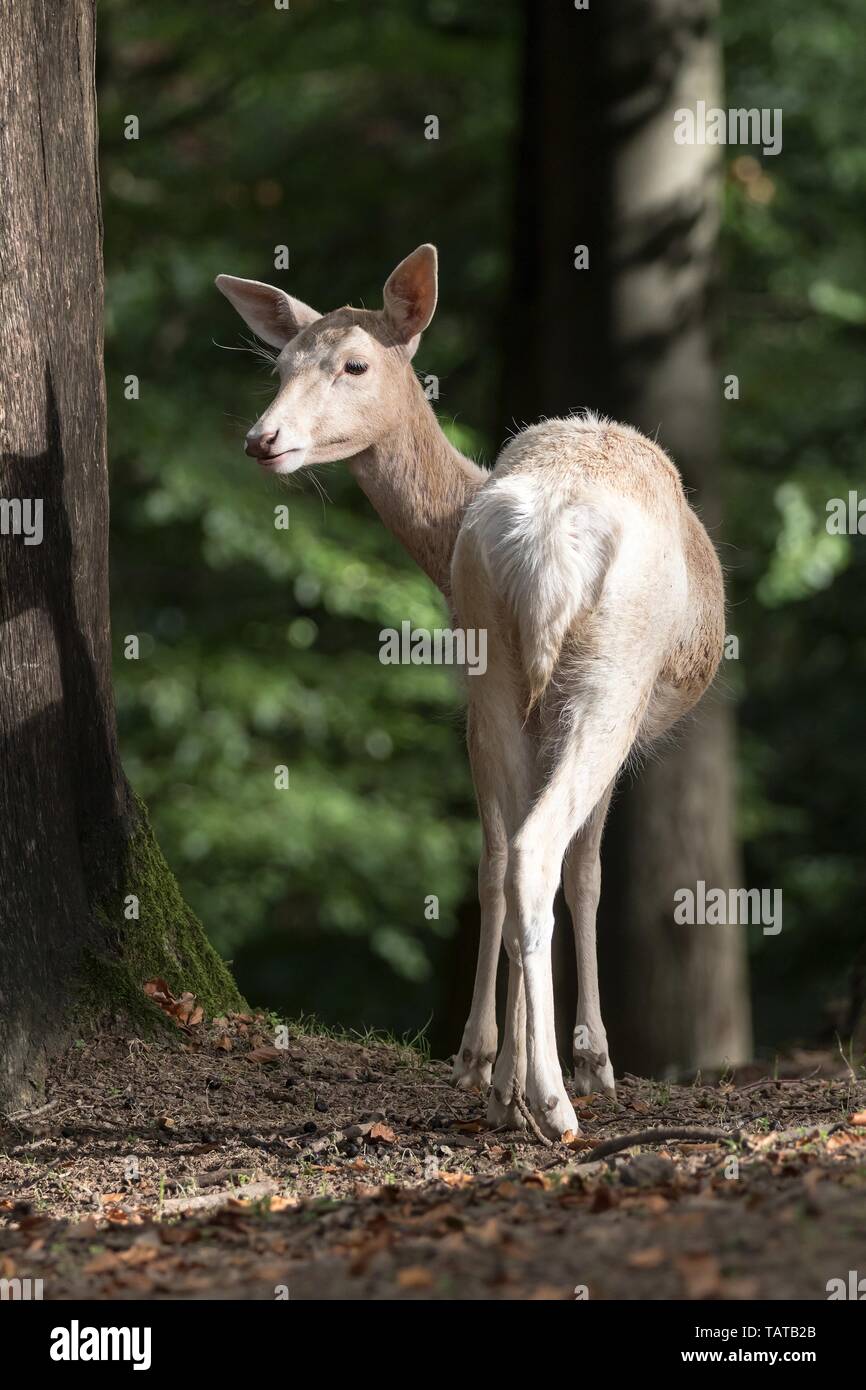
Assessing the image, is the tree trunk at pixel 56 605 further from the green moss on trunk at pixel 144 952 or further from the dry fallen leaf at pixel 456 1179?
the dry fallen leaf at pixel 456 1179

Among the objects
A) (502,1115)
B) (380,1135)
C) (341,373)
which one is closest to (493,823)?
(502,1115)

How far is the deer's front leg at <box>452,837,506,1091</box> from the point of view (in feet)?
22.0

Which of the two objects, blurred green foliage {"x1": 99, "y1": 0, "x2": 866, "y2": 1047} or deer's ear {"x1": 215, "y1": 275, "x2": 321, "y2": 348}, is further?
blurred green foliage {"x1": 99, "y1": 0, "x2": 866, "y2": 1047}

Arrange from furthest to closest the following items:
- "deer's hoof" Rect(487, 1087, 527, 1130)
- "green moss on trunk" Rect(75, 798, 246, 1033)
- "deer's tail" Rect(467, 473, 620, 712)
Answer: "green moss on trunk" Rect(75, 798, 246, 1033)
"deer's hoof" Rect(487, 1087, 527, 1130)
"deer's tail" Rect(467, 473, 620, 712)

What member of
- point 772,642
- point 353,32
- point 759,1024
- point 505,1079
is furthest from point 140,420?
point 759,1024

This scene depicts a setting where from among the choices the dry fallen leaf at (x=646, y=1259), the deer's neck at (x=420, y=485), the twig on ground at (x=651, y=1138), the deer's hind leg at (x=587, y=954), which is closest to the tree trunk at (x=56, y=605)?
the deer's neck at (x=420, y=485)

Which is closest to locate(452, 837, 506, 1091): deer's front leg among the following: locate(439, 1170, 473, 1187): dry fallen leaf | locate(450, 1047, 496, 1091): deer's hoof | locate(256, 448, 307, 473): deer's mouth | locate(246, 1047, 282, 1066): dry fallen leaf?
locate(450, 1047, 496, 1091): deer's hoof

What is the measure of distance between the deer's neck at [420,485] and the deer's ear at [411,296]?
261 millimetres

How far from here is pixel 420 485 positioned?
709 centimetres

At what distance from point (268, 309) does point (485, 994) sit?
3005 millimetres

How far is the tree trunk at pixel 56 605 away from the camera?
20.1 ft

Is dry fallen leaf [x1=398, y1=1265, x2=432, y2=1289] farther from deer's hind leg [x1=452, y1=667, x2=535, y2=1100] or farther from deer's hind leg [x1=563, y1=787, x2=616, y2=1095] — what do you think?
deer's hind leg [x1=563, y1=787, x2=616, y2=1095]

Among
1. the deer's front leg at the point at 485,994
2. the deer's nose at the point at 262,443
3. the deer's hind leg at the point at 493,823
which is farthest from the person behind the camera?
the deer's front leg at the point at 485,994

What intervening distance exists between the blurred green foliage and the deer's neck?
4764 mm
